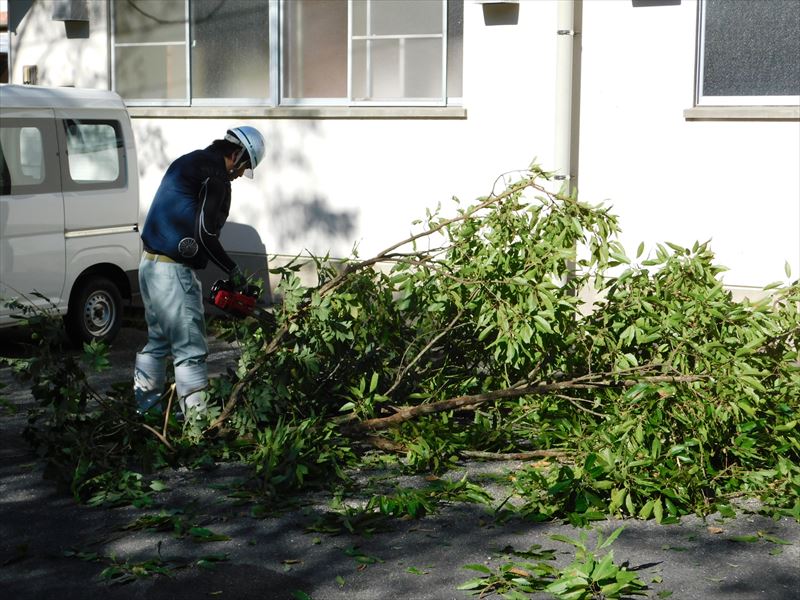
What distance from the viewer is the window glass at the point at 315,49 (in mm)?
13578

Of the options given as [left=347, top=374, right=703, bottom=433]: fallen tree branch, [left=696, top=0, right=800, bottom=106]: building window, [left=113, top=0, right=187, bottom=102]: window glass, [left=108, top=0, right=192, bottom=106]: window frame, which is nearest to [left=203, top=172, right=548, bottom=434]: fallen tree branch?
[left=347, top=374, right=703, bottom=433]: fallen tree branch

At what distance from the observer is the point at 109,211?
37.7ft

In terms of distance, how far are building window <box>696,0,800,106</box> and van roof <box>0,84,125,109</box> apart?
17.3 ft

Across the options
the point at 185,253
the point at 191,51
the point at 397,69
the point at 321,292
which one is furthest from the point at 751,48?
the point at 191,51

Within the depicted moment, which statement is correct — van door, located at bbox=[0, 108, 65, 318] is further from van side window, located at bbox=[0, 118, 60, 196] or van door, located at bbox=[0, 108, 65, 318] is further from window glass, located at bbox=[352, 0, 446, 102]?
window glass, located at bbox=[352, 0, 446, 102]

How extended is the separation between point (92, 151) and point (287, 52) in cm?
328

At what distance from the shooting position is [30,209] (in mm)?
10734

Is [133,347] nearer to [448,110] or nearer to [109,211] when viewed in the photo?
[109,211]

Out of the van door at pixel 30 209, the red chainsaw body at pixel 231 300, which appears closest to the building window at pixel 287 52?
A: the van door at pixel 30 209

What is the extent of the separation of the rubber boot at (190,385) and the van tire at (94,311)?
3851 millimetres

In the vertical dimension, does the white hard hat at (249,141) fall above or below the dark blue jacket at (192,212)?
above

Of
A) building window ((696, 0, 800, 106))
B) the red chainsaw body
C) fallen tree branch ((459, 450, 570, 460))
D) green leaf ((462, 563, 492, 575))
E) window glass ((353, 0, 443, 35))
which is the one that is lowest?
green leaf ((462, 563, 492, 575))

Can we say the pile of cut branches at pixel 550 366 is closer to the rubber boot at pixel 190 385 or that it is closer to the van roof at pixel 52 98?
the rubber boot at pixel 190 385

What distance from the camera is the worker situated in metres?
7.79
